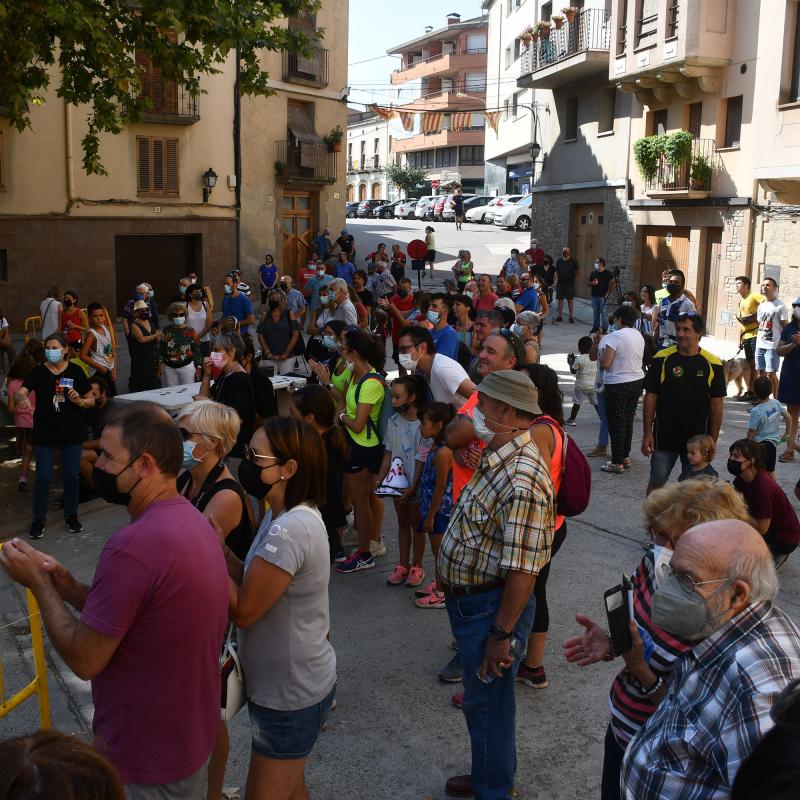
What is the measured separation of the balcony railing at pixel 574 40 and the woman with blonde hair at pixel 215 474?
23.4 m

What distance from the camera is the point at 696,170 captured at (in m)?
20.4

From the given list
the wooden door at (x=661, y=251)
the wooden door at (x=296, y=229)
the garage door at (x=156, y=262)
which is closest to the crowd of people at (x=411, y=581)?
the wooden door at (x=661, y=251)

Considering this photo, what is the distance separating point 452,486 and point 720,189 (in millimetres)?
17193

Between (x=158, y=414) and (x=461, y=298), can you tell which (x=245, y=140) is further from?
(x=158, y=414)

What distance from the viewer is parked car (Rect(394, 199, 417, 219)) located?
49531 millimetres

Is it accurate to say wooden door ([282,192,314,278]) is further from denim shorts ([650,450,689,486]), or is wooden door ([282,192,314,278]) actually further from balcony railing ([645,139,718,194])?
denim shorts ([650,450,689,486])

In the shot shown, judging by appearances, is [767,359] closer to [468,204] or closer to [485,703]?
[485,703]

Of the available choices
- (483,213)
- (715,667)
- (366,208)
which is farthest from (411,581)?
(366,208)

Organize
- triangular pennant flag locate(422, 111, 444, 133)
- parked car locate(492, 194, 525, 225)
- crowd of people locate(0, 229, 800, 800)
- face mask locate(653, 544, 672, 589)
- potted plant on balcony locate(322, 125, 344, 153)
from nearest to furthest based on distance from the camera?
crowd of people locate(0, 229, 800, 800) < face mask locate(653, 544, 672, 589) < potted plant on balcony locate(322, 125, 344, 153) < parked car locate(492, 194, 525, 225) < triangular pennant flag locate(422, 111, 444, 133)

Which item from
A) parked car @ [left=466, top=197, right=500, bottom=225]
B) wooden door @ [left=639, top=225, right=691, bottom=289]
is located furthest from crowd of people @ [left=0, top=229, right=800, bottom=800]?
parked car @ [left=466, top=197, right=500, bottom=225]

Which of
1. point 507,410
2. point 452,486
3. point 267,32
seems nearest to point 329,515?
point 452,486

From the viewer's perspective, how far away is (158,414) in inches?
118

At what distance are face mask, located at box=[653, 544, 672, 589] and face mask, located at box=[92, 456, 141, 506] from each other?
1.79m

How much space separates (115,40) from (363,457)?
638 cm
